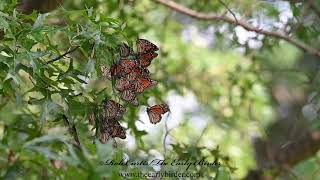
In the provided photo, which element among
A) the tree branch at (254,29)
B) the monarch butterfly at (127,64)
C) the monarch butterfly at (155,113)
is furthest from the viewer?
the tree branch at (254,29)

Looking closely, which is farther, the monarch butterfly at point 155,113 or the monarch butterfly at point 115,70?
the monarch butterfly at point 155,113

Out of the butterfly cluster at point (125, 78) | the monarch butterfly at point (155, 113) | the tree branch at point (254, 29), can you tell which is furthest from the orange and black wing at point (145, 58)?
the tree branch at point (254, 29)

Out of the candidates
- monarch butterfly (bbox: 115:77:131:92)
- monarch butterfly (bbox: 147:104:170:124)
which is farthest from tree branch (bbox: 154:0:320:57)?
monarch butterfly (bbox: 115:77:131:92)

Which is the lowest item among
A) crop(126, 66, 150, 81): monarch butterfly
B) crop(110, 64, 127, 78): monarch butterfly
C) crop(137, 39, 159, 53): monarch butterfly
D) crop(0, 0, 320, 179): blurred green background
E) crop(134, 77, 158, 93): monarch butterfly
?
crop(0, 0, 320, 179): blurred green background

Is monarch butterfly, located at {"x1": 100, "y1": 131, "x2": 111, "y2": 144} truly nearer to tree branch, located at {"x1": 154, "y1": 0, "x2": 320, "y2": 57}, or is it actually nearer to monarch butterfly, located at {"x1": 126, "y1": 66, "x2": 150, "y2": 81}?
monarch butterfly, located at {"x1": 126, "y1": 66, "x2": 150, "y2": 81}

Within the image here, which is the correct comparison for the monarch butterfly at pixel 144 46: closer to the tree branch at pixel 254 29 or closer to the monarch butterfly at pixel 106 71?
the monarch butterfly at pixel 106 71

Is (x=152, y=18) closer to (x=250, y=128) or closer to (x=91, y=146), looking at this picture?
(x=250, y=128)

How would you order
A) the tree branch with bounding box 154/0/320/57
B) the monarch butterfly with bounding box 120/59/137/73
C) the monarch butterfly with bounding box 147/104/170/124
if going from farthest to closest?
the tree branch with bounding box 154/0/320/57 → the monarch butterfly with bounding box 147/104/170/124 → the monarch butterfly with bounding box 120/59/137/73

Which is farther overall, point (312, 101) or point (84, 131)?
point (312, 101)

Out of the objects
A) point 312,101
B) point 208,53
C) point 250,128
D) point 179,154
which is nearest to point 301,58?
point 208,53
